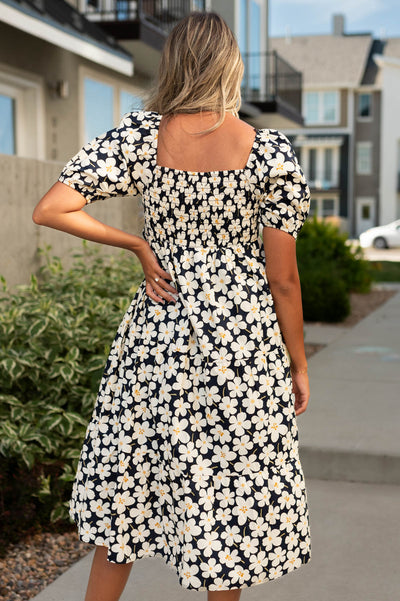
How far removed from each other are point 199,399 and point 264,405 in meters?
0.18

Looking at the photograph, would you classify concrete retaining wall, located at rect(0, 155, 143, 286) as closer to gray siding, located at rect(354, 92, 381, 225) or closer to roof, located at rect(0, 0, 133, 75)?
roof, located at rect(0, 0, 133, 75)

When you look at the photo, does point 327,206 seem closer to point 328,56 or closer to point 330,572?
point 328,56

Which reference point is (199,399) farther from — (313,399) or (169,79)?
(313,399)

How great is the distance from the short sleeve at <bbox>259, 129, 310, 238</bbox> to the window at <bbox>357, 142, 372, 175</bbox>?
44943 millimetres

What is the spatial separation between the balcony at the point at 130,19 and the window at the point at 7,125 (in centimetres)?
246

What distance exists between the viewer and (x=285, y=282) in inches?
83.4

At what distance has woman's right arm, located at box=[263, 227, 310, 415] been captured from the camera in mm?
2094

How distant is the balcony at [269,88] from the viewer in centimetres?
1788

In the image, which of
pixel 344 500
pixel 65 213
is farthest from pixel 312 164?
pixel 65 213

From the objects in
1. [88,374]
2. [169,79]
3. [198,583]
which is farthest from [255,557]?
[88,374]

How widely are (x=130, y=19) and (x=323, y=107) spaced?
120 feet

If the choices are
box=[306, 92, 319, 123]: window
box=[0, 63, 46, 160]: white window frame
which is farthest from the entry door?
box=[0, 63, 46, 160]: white window frame

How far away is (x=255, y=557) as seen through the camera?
2.11 m

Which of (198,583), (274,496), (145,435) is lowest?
(198,583)
